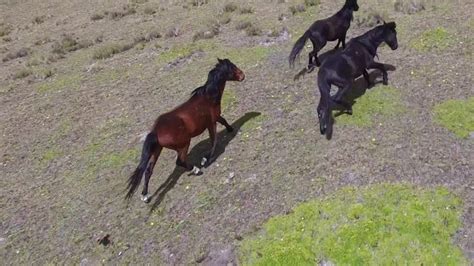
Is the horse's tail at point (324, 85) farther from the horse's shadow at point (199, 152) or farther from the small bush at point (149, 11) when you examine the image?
the small bush at point (149, 11)

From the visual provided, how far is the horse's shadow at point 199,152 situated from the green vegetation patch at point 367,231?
2.25m

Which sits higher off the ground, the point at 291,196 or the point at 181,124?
the point at 181,124

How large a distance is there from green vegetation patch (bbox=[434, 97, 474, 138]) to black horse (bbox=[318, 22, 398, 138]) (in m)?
1.51

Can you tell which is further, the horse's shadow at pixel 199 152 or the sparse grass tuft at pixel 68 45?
the sparse grass tuft at pixel 68 45

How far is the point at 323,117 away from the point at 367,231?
2.83 metres

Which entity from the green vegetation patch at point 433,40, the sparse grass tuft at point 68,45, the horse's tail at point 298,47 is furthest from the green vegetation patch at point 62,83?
the green vegetation patch at point 433,40

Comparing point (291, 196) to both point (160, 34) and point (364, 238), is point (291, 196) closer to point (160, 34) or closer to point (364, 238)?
point (364, 238)

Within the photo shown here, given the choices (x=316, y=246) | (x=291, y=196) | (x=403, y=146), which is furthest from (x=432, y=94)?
(x=316, y=246)

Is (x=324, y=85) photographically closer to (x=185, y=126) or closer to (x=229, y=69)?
(x=229, y=69)

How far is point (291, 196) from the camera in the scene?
27.7 ft

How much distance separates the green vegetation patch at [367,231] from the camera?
7.02m

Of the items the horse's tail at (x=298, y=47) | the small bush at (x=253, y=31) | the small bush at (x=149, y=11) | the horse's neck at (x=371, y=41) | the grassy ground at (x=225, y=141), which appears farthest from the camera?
the small bush at (x=149, y=11)

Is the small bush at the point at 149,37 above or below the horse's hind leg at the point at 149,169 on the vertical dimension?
below

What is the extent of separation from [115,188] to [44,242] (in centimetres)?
165
